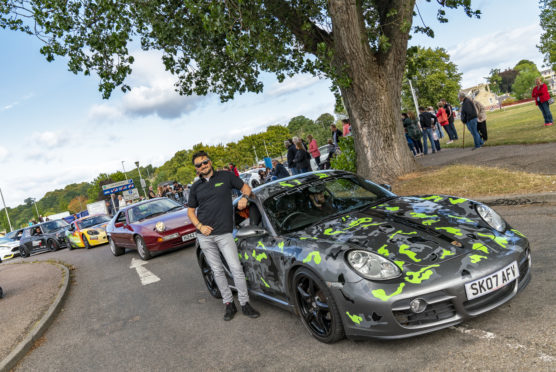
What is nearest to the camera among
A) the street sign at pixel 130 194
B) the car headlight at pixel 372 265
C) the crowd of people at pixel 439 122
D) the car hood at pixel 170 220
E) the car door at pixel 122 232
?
the car headlight at pixel 372 265

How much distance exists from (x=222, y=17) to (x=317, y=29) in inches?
156

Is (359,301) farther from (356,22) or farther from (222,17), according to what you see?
(356,22)

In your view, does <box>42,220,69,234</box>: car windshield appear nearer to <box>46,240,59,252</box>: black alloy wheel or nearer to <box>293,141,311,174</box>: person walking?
<box>46,240,59,252</box>: black alloy wheel

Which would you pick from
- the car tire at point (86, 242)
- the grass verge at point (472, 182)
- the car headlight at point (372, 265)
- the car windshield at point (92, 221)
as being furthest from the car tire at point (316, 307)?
the car windshield at point (92, 221)

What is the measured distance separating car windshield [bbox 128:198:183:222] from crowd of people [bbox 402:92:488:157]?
882 cm

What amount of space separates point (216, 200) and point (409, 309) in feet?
8.29

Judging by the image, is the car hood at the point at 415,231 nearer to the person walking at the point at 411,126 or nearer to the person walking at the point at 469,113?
the person walking at the point at 469,113

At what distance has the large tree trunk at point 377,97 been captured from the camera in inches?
427

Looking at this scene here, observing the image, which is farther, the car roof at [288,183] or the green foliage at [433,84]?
the green foliage at [433,84]

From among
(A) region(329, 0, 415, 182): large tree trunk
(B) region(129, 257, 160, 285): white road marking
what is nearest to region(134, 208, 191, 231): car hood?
(B) region(129, 257, 160, 285): white road marking

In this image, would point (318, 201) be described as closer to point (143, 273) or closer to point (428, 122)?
point (143, 273)

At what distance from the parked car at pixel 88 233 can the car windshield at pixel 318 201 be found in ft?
48.4

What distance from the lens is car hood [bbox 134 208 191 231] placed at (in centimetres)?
1062

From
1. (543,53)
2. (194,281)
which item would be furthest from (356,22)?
(543,53)
